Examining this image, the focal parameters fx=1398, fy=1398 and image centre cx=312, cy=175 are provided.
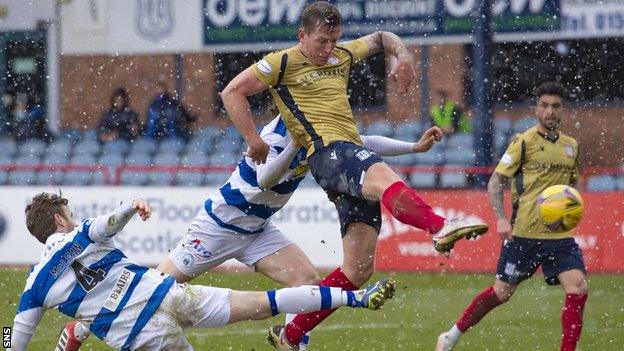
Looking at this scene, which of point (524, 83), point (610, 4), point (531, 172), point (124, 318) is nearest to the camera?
point (124, 318)

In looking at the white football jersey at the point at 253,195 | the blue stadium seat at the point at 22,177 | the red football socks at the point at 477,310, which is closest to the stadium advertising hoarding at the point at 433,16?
the blue stadium seat at the point at 22,177

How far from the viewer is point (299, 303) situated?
7.69 m

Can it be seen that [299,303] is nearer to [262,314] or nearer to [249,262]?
[262,314]

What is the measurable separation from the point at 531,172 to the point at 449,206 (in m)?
5.36

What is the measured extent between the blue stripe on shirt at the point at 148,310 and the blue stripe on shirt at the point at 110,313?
109mm

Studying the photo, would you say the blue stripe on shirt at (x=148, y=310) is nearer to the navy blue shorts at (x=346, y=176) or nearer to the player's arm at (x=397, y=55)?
the navy blue shorts at (x=346, y=176)

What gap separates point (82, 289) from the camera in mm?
7531

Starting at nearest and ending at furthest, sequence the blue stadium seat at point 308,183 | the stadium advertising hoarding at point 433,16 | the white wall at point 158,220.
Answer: the white wall at point 158,220 < the blue stadium seat at point 308,183 < the stadium advertising hoarding at point 433,16

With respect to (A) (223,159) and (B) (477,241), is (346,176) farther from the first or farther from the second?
(A) (223,159)

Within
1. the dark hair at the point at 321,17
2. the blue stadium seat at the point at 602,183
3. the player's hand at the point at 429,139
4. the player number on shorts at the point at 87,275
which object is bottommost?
the blue stadium seat at the point at 602,183

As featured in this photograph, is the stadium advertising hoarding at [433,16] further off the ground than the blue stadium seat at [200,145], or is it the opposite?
the stadium advertising hoarding at [433,16]

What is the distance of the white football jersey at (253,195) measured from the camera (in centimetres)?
901

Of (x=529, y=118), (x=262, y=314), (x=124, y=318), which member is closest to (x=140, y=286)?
(x=124, y=318)

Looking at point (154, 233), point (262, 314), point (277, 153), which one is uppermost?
point (277, 153)
